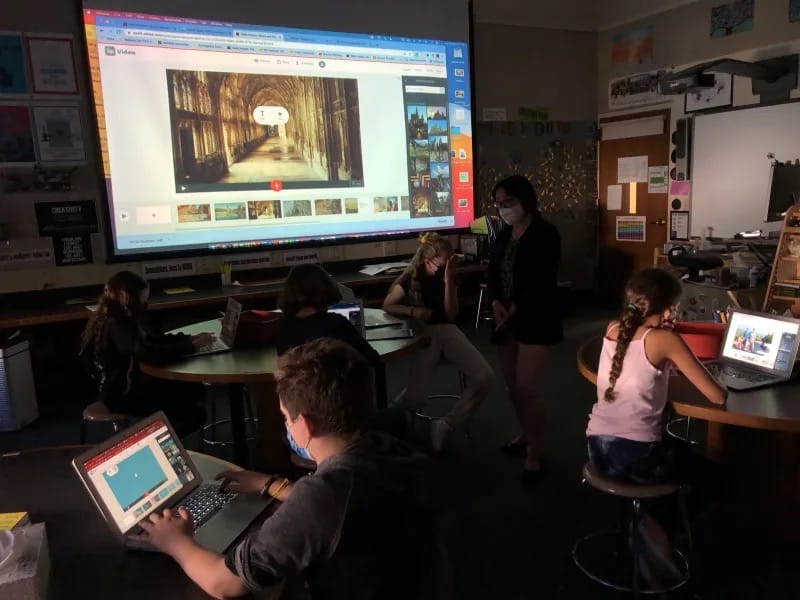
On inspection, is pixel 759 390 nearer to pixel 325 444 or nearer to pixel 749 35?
pixel 325 444

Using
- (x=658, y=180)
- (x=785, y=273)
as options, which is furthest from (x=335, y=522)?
(x=658, y=180)

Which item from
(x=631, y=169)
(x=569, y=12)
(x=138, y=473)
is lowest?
(x=138, y=473)

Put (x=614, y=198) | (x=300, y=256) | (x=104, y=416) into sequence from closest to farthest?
(x=104, y=416) → (x=300, y=256) → (x=614, y=198)

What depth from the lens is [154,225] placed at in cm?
445

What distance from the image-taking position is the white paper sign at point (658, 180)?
6.07 metres

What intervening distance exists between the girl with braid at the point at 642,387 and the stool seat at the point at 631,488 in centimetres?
3

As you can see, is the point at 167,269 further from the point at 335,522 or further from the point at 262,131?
the point at 335,522

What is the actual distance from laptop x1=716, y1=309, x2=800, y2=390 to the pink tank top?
10.1 inches

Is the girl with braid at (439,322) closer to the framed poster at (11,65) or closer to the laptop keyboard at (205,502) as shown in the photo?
the laptop keyboard at (205,502)

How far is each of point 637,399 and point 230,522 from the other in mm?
1229

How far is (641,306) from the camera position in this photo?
6.61 feet

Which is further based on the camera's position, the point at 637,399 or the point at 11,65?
the point at 11,65

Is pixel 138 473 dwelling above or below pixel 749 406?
above

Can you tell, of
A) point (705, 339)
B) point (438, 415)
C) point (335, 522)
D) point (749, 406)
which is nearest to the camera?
point (335, 522)
